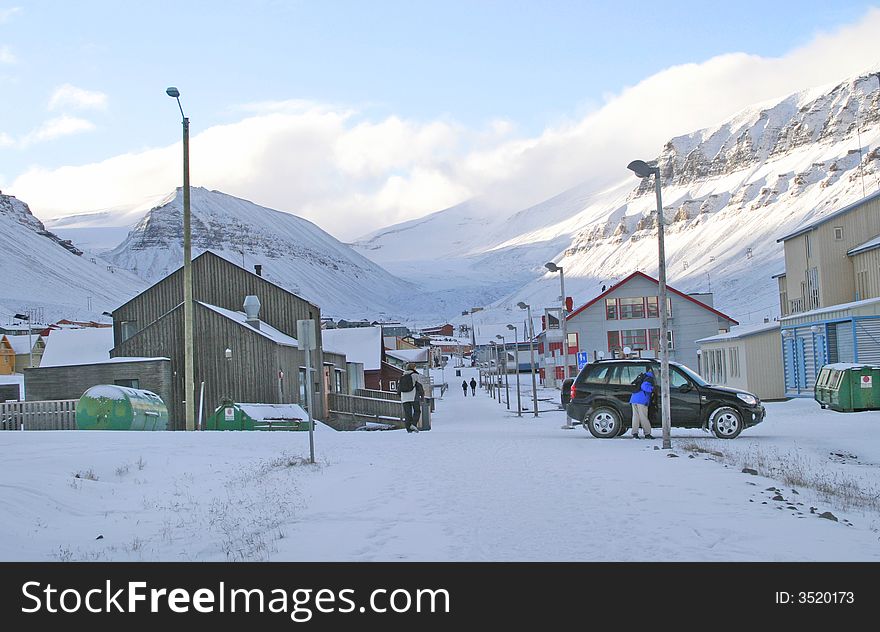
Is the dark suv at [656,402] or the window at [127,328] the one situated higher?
the window at [127,328]

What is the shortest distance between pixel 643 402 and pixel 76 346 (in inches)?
1335

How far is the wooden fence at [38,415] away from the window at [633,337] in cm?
6462

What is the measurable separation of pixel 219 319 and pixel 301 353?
6.26m

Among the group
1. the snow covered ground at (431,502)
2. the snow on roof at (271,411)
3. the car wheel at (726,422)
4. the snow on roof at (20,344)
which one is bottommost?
the snow covered ground at (431,502)

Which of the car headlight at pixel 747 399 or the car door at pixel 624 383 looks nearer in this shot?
the car headlight at pixel 747 399

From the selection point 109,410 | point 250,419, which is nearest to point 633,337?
point 250,419

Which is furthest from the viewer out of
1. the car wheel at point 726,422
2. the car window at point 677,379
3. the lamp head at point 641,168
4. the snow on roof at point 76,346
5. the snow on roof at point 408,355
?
the snow on roof at point 408,355

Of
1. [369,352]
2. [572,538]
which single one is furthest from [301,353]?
[572,538]

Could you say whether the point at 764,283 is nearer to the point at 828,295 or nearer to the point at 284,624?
the point at 828,295

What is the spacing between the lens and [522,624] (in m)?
6.59

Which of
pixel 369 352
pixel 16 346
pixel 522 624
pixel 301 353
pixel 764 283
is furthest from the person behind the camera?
pixel 764 283

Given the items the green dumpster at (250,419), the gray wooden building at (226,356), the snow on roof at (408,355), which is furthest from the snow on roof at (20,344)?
the green dumpster at (250,419)

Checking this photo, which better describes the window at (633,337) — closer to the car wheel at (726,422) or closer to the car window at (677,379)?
the car window at (677,379)

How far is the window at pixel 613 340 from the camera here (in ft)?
284
